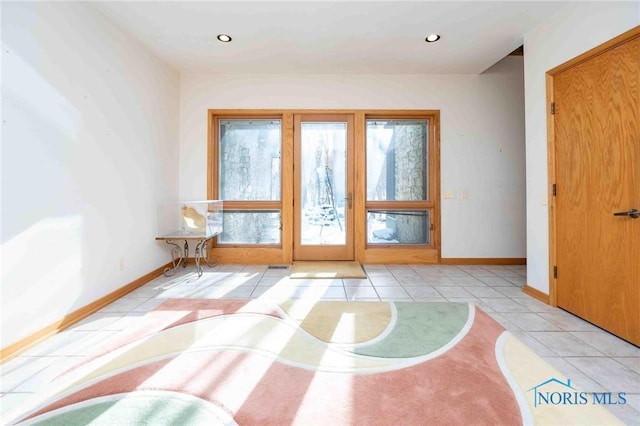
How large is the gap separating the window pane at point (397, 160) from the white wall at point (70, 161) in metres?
2.89

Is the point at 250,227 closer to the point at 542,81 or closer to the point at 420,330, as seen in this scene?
the point at 420,330

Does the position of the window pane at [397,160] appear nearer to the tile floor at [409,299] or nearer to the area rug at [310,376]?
the tile floor at [409,299]

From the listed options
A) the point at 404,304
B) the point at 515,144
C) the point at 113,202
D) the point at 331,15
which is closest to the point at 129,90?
the point at 113,202

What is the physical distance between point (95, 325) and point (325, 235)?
2.72 m

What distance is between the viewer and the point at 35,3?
1859mm

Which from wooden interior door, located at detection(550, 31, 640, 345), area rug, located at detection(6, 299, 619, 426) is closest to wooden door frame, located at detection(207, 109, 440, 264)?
wooden interior door, located at detection(550, 31, 640, 345)

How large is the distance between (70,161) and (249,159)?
216 centimetres

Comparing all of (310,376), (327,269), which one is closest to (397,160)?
(327,269)

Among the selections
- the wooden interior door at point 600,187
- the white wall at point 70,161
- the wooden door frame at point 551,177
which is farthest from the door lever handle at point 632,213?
the white wall at point 70,161

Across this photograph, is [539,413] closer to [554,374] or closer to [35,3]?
[554,374]

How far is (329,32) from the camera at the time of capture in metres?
2.80

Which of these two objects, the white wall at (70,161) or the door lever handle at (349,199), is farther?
the door lever handle at (349,199)

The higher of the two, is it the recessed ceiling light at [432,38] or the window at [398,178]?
the recessed ceiling light at [432,38]

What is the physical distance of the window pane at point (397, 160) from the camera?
13.2 feet
